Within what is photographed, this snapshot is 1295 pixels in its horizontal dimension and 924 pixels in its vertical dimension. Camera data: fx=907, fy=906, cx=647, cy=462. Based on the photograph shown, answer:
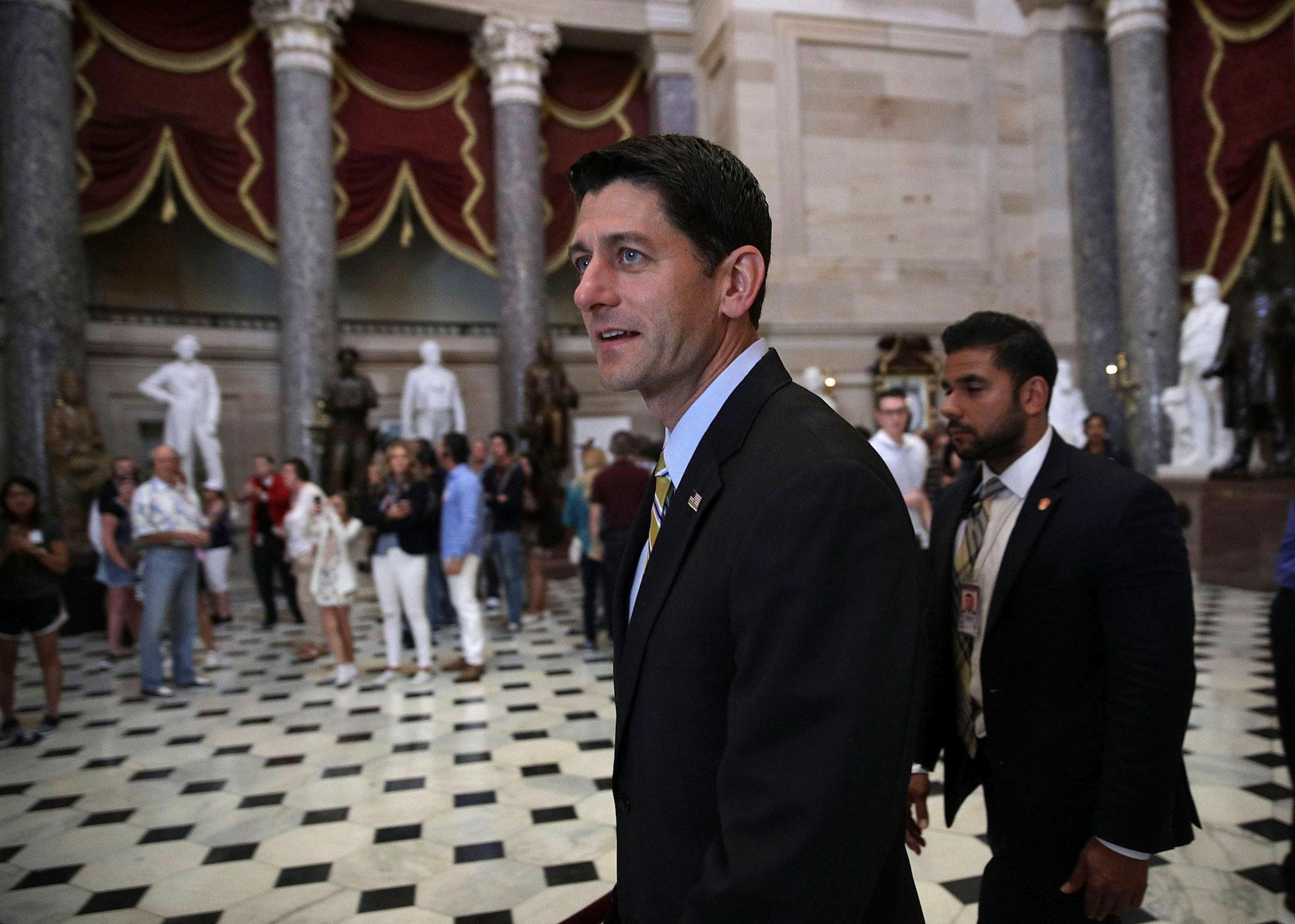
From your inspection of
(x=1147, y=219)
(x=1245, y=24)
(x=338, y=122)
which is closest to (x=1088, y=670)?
(x=1147, y=219)

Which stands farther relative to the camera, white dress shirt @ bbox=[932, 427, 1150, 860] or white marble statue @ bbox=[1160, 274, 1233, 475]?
white marble statue @ bbox=[1160, 274, 1233, 475]

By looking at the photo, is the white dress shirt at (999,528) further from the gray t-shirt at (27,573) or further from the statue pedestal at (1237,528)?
the statue pedestal at (1237,528)

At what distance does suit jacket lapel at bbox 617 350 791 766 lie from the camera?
3.67ft

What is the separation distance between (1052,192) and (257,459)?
40.8ft

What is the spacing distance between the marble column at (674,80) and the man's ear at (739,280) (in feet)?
49.7

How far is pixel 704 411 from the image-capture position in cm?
123

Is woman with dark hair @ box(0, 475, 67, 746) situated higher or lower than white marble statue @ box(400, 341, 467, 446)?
lower

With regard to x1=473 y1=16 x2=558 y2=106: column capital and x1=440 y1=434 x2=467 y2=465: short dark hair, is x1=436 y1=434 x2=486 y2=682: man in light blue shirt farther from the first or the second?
x1=473 y1=16 x2=558 y2=106: column capital

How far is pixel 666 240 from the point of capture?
116cm

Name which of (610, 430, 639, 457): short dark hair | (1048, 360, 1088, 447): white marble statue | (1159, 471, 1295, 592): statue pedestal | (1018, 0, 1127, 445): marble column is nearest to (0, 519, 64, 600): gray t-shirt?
(610, 430, 639, 457): short dark hair

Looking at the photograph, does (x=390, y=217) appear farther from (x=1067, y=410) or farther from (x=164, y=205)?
(x=1067, y=410)

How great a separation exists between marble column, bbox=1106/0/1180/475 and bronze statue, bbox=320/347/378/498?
10634 millimetres

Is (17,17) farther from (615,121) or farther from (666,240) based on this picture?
(666,240)

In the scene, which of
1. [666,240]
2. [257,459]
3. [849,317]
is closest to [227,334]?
[257,459]
